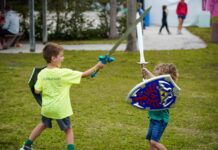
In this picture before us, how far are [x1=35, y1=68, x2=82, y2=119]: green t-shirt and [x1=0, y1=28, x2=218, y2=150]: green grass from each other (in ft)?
3.09

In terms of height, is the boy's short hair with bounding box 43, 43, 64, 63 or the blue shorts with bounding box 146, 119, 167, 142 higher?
the boy's short hair with bounding box 43, 43, 64, 63

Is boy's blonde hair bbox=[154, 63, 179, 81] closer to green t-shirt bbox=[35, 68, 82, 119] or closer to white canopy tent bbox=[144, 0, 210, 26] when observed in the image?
green t-shirt bbox=[35, 68, 82, 119]

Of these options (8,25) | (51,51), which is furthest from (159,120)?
(8,25)

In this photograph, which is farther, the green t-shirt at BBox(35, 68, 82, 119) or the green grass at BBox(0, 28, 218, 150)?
the green grass at BBox(0, 28, 218, 150)

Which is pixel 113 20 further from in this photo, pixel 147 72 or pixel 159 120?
pixel 159 120

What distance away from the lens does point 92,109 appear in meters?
8.16

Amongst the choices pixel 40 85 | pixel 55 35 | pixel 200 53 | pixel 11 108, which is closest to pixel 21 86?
pixel 11 108

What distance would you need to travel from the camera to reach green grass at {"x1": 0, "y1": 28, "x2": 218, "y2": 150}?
6.41 metres

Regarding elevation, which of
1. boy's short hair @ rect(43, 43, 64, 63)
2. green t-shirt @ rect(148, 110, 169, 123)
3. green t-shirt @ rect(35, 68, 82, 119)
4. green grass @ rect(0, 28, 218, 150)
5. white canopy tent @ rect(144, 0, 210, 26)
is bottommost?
green grass @ rect(0, 28, 218, 150)

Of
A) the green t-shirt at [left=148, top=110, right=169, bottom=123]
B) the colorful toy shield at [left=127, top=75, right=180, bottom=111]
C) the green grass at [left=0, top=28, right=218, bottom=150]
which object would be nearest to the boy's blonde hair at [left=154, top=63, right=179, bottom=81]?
the colorful toy shield at [left=127, top=75, right=180, bottom=111]

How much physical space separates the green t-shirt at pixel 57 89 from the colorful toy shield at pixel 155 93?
26.1 inches

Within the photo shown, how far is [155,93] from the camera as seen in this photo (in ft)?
16.3

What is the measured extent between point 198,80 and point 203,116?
3.22m

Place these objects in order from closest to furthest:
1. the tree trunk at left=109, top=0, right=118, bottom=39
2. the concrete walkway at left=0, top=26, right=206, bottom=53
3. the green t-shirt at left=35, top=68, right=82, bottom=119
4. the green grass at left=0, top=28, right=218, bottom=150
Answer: the green t-shirt at left=35, top=68, right=82, bottom=119
the green grass at left=0, top=28, right=218, bottom=150
the concrete walkway at left=0, top=26, right=206, bottom=53
the tree trunk at left=109, top=0, right=118, bottom=39
